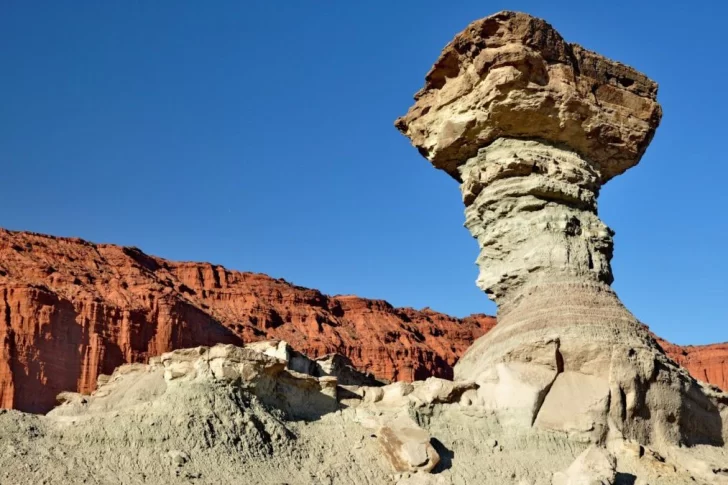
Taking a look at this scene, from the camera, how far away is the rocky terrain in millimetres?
10992

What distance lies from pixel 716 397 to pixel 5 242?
53476 millimetres

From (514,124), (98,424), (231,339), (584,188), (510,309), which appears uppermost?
(231,339)

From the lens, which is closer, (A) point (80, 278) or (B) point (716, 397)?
(B) point (716, 397)

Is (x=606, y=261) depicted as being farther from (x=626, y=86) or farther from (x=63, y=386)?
(x=63, y=386)

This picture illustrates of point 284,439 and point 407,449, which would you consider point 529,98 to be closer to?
point 407,449

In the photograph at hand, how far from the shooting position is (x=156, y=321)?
2299 inches

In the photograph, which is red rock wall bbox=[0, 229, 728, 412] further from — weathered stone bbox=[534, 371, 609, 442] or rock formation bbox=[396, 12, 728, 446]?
weathered stone bbox=[534, 371, 609, 442]

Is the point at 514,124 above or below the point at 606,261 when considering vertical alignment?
above

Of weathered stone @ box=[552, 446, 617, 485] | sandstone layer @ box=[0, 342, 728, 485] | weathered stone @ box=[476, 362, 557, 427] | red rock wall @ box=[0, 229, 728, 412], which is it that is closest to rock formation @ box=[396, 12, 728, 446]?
weathered stone @ box=[476, 362, 557, 427]

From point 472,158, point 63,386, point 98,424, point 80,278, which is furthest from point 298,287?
point 98,424

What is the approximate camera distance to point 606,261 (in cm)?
1698

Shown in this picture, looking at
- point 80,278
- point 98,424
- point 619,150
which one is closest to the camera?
point 98,424

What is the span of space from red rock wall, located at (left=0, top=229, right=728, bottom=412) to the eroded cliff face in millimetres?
86

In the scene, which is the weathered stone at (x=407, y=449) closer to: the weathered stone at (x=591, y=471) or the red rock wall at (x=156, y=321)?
the weathered stone at (x=591, y=471)
